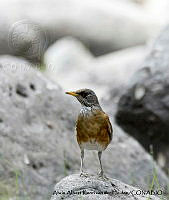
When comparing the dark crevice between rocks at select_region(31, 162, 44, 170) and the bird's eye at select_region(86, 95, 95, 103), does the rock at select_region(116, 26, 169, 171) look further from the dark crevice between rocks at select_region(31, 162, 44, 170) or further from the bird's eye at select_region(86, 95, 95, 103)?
the bird's eye at select_region(86, 95, 95, 103)

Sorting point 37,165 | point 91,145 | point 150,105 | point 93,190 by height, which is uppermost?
point 150,105

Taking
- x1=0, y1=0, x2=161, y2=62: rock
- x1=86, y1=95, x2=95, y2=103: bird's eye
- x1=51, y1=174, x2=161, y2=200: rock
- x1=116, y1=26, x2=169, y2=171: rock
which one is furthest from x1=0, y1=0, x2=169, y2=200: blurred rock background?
x1=0, y1=0, x2=161, y2=62: rock

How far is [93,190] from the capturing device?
6332mm

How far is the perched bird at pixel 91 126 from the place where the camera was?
658 cm

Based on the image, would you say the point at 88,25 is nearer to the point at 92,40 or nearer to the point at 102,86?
the point at 92,40

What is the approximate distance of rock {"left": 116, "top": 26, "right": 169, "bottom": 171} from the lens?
34.0ft

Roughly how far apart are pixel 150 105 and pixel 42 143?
2.64 metres

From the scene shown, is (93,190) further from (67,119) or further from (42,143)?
(67,119)

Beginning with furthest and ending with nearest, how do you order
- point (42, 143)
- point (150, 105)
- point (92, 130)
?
point (150, 105) → point (42, 143) → point (92, 130)

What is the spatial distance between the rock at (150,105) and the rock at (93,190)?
12.9 ft

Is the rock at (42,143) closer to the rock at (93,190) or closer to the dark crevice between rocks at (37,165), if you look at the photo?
the dark crevice between rocks at (37,165)

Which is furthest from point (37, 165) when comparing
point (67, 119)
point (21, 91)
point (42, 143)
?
point (21, 91)

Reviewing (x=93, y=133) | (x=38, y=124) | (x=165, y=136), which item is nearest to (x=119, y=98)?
(x=165, y=136)

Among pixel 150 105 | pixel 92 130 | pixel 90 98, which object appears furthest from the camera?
pixel 150 105
